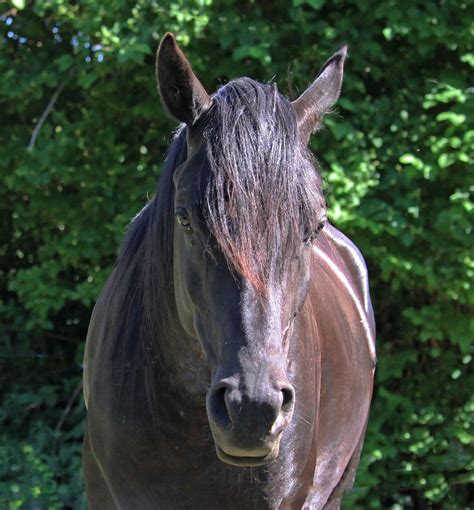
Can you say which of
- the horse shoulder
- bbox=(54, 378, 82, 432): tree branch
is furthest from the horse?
bbox=(54, 378, 82, 432): tree branch

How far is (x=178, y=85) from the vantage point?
2.24 metres

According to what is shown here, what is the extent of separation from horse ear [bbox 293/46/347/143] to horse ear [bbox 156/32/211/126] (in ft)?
0.93

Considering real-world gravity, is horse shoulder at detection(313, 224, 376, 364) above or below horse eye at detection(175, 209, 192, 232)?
below

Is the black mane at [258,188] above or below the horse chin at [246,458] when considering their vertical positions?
above

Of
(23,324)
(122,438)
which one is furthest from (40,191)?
(122,438)

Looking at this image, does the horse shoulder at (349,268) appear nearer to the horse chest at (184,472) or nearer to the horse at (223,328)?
the horse at (223,328)

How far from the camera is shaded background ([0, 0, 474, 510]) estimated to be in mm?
4422

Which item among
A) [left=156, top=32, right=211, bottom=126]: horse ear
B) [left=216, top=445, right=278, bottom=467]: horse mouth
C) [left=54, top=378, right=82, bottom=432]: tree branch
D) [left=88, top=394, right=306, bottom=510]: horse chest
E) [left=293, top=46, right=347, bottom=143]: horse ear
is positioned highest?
[left=156, top=32, right=211, bottom=126]: horse ear

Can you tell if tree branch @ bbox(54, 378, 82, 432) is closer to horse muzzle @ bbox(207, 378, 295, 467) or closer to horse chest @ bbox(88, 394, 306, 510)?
horse chest @ bbox(88, 394, 306, 510)

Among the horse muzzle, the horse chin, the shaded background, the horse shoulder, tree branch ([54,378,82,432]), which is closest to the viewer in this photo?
the horse muzzle

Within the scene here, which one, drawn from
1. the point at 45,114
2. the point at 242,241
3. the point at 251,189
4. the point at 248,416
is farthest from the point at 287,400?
the point at 45,114

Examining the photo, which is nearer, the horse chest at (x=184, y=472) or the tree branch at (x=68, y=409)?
the horse chest at (x=184, y=472)

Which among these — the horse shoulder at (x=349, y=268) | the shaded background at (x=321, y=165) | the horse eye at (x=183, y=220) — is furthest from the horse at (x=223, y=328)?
the shaded background at (x=321, y=165)

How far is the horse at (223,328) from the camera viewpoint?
1930mm
